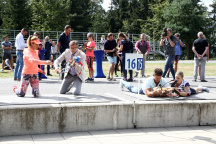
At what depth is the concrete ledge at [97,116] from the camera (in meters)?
5.78

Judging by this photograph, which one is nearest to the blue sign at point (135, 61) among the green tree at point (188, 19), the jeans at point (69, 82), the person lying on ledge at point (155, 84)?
the person lying on ledge at point (155, 84)

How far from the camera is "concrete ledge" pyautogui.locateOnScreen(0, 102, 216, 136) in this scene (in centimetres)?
578

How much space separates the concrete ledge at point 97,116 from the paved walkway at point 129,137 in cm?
16

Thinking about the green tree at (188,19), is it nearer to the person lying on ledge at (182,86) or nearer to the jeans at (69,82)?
the person lying on ledge at (182,86)

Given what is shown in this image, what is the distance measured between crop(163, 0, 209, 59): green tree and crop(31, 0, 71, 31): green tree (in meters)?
15.1

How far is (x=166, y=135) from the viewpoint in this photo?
6027 mm

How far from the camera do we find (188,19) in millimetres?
43062

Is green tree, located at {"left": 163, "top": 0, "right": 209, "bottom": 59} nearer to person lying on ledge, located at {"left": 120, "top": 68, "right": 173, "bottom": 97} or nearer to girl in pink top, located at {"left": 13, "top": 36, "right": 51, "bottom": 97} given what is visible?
person lying on ledge, located at {"left": 120, "top": 68, "right": 173, "bottom": 97}

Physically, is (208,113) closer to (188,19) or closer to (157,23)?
(188,19)

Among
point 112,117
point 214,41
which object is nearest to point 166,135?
point 112,117

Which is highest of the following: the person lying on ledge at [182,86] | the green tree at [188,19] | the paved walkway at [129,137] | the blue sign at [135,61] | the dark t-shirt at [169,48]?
the green tree at [188,19]

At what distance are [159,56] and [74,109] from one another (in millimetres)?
38907

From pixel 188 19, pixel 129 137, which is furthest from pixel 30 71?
pixel 188 19

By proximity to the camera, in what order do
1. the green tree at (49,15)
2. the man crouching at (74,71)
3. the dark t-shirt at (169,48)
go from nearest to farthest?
the man crouching at (74,71) < the dark t-shirt at (169,48) < the green tree at (49,15)
